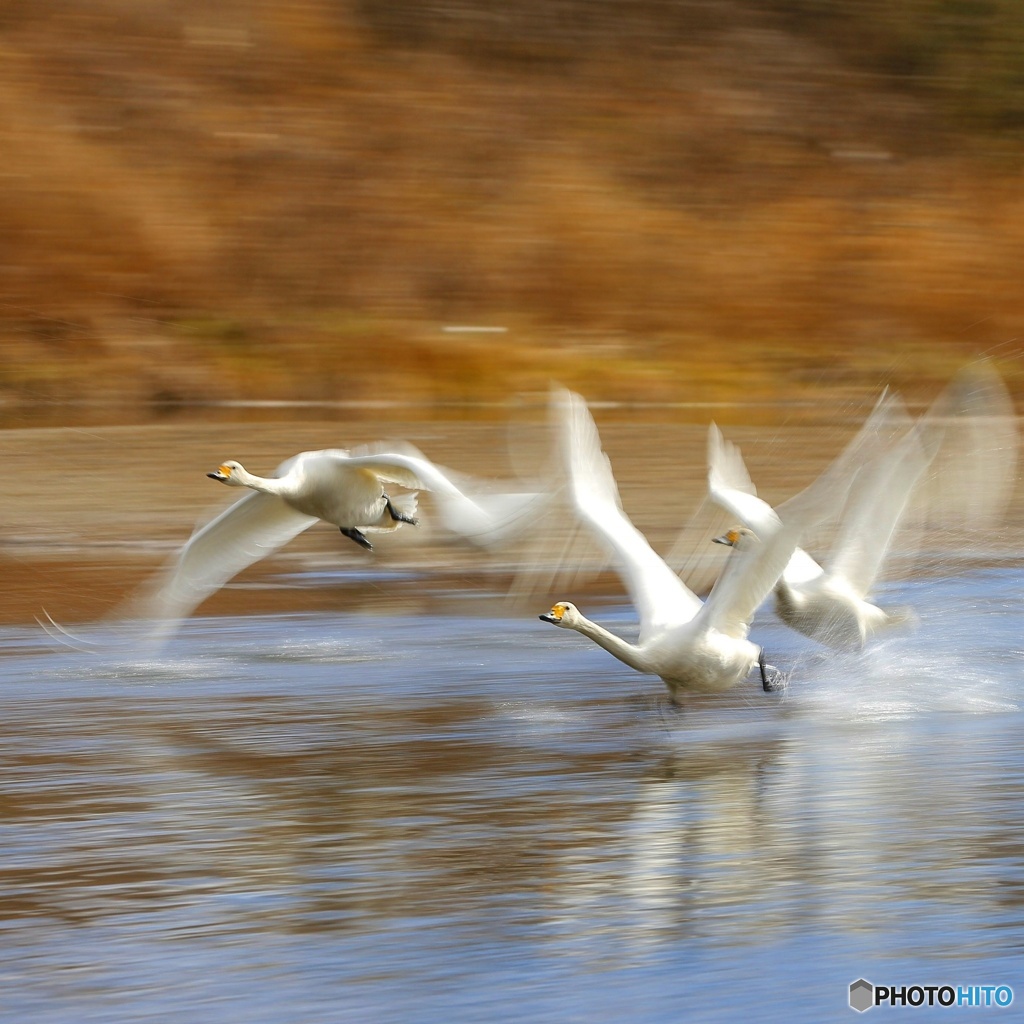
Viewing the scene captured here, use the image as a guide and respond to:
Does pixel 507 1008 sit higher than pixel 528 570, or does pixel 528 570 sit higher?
pixel 507 1008

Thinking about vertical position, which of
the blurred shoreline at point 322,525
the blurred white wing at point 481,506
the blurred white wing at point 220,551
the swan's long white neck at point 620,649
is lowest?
the blurred shoreline at point 322,525

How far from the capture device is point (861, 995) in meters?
4.73

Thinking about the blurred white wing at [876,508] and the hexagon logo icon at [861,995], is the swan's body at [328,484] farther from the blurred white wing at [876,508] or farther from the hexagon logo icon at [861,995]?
the hexagon logo icon at [861,995]

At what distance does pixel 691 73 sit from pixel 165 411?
1134cm

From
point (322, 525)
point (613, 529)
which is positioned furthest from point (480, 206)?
point (613, 529)

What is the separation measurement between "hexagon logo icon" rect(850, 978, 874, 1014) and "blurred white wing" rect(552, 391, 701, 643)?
99.8 inches

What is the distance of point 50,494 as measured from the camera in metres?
14.9

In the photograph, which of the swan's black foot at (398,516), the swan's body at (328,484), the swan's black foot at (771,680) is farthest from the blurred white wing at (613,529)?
the swan's black foot at (398,516)

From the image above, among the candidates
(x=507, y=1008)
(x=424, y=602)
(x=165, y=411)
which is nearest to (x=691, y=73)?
(x=165, y=411)

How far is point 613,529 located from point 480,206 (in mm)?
16001

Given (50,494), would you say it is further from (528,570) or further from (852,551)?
(852,551)

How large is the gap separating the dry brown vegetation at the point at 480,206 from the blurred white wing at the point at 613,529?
10866mm

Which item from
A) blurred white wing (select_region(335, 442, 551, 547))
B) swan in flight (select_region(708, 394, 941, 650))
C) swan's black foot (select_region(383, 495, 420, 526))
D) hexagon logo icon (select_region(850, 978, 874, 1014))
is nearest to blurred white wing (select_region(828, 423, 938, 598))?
swan in flight (select_region(708, 394, 941, 650))

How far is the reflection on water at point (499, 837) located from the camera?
15.7 ft
